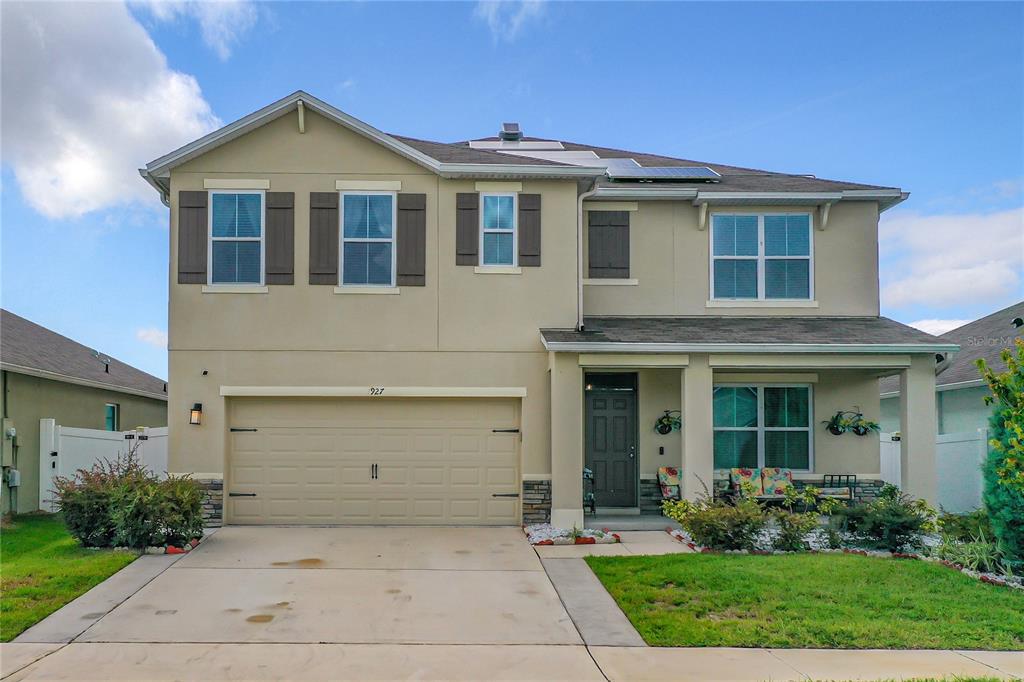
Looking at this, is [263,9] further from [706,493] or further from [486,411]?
[706,493]

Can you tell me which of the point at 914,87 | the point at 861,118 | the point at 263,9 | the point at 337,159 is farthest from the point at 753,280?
the point at 263,9

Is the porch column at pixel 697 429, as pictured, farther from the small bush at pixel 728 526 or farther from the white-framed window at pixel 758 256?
the white-framed window at pixel 758 256

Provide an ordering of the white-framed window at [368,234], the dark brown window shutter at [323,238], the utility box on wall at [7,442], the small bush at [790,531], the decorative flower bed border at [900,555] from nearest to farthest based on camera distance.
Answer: the decorative flower bed border at [900,555], the small bush at [790,531], the dark brown window shutter at [323,238], the white-framed window at [368,234], the utility box on wall at [7,442]

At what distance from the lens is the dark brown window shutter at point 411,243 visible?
13023 mm

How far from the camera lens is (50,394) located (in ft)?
51.1

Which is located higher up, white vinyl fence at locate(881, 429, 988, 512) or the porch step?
white vinyl fence at locate(881, 429, 988, 512)

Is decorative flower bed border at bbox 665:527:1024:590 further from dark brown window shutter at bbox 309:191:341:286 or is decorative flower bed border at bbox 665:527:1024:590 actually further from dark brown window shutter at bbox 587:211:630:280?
dark brown window shutter at bbox 309:191:341:286

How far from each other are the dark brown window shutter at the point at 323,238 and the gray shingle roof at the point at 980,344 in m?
11.0

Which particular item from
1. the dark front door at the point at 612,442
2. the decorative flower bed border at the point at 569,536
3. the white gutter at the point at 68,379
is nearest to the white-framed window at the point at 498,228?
the dark front door at the point at 612,442

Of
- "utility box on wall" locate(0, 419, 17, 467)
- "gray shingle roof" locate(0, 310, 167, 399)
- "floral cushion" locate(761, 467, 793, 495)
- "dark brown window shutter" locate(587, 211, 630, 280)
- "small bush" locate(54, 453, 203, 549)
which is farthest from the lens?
"gray shingle roof" locate(0, 310, 167, 399)

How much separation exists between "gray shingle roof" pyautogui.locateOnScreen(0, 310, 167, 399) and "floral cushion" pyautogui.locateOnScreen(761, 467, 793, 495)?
42.2 ft

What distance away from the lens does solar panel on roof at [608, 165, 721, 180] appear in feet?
48.2

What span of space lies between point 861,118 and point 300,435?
472 inches

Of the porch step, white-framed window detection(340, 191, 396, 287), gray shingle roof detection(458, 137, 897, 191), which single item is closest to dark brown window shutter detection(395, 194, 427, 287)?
white-framed window detection(340, 191, 396, 287)
